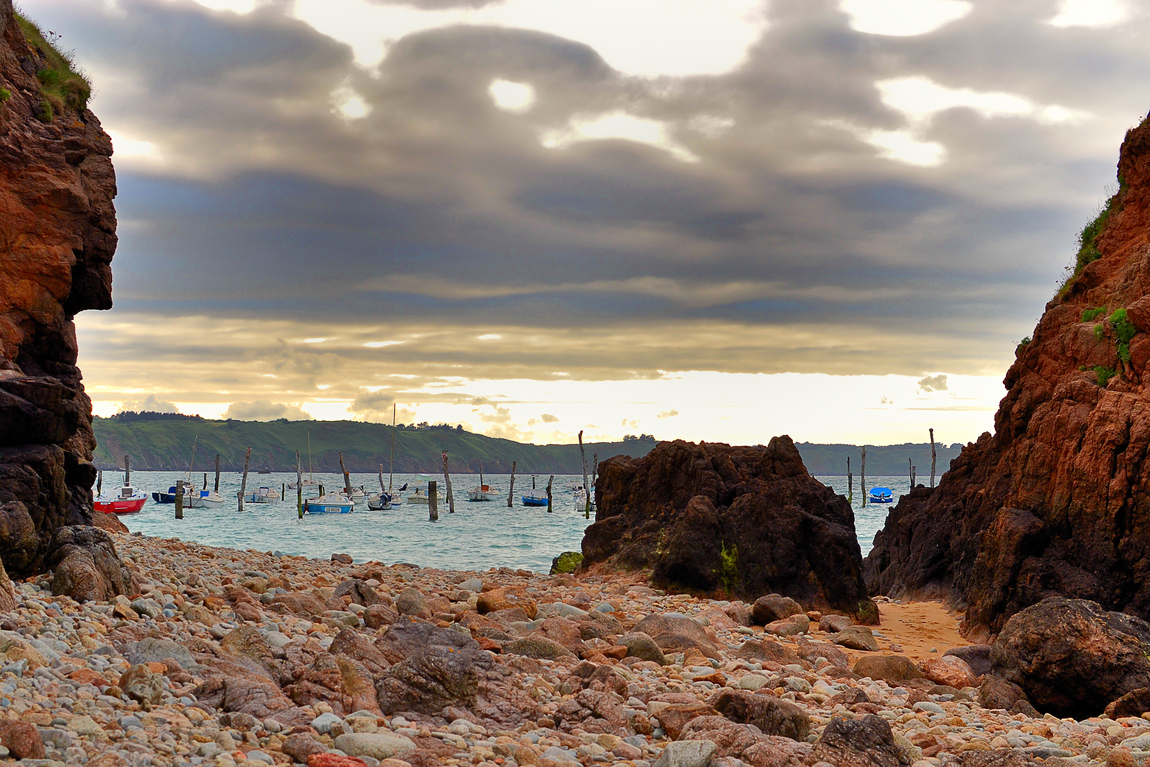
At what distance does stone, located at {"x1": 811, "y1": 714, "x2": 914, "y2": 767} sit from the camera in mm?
6180

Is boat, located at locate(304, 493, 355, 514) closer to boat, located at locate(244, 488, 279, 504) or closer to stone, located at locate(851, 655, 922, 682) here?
boat, located at locate(244, 488, 279, 504)

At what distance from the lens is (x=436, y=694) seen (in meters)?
6.97

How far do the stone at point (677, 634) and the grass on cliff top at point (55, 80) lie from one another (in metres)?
13.3

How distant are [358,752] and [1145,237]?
1795 centimetres

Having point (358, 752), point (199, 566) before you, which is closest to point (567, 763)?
point (358, 752)

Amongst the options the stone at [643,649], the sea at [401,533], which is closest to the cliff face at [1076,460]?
the stone at [643,649]

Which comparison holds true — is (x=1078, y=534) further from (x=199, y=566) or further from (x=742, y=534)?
(x=199, y=566)

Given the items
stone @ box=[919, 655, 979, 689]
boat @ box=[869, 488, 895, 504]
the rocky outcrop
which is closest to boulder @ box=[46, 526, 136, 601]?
stone @ box=[919, 655, 979, 689]

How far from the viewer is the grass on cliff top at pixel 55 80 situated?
47.7 ft

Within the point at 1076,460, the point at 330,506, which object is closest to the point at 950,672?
the point at 1076,460

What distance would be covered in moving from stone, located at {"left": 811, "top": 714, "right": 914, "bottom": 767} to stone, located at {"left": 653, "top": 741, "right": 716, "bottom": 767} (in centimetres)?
84

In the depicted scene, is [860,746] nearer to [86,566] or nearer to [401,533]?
[86,566]

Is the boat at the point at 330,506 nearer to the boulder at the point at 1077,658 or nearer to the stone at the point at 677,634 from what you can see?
the stone at the point at 677,634

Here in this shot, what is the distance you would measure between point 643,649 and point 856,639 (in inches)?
173
